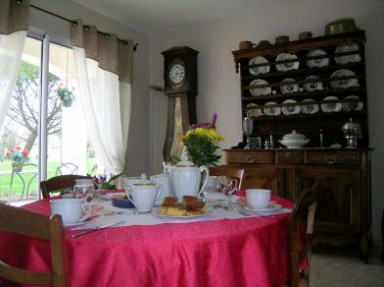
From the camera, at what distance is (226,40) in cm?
385

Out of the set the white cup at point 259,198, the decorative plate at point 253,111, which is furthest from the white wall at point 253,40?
the white cup at point 259,198

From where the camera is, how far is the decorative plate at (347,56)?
2996mm

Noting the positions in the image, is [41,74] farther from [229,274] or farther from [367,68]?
[367,68]

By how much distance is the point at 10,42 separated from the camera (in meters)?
2.54

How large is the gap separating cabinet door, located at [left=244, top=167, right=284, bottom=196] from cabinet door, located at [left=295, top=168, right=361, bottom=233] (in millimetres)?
269

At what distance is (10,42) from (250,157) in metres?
2.20

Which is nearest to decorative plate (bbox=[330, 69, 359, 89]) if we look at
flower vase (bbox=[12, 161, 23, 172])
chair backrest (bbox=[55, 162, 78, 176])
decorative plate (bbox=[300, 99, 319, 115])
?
decorative plate (bbox=[300, 99, 319, 115])

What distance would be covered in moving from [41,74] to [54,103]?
30 cm

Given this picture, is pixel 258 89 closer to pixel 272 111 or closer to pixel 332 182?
pixel 272 111

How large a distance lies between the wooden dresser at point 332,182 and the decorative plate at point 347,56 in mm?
889

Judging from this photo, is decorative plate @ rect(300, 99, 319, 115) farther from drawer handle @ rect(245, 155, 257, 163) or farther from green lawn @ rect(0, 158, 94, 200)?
green lawn @ rect(0, 158, 94, 200)

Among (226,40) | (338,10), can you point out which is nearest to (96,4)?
(226,40)

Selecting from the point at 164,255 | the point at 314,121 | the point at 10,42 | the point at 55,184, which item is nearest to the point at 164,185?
the point at 164,255

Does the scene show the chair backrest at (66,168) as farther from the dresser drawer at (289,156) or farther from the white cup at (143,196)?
the white cup at (143,196)
